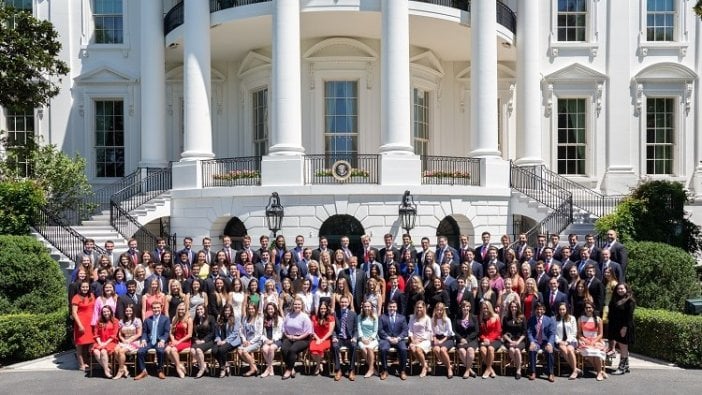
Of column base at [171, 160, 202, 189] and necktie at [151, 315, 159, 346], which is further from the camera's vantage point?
column base at [171, 160, 202, 189]

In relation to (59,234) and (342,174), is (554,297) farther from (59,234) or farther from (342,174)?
(59,234)

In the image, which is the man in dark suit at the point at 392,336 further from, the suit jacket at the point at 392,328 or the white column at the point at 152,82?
the white column at the point at 152,82

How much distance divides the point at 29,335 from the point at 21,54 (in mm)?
9832

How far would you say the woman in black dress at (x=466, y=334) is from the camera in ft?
33.0

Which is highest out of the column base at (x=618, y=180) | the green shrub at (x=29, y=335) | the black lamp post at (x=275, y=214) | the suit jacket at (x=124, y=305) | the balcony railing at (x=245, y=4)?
the balcony railing at (x=245, y=4)

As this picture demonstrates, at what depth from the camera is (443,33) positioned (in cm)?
2091

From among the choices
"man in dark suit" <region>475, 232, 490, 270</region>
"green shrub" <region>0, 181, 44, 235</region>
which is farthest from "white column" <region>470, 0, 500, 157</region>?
"green shrub" <region>0, 181, 44, 235</region>

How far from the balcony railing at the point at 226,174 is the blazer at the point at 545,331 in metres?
10.1

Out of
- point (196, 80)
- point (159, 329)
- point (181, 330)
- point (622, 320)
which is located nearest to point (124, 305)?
point (159, 329)

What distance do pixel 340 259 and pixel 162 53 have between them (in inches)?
525

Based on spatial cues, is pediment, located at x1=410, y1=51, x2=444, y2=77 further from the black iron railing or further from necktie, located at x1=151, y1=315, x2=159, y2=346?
necktie, located at x1=151, y1=315, x2=159, y2=346

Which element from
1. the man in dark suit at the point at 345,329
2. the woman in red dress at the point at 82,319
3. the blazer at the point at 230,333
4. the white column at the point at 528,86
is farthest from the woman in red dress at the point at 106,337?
the white column at the point at 528,86

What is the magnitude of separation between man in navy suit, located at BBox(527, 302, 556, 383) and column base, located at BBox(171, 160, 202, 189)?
39.5ft

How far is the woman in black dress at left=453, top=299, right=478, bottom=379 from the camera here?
33.0 ft
